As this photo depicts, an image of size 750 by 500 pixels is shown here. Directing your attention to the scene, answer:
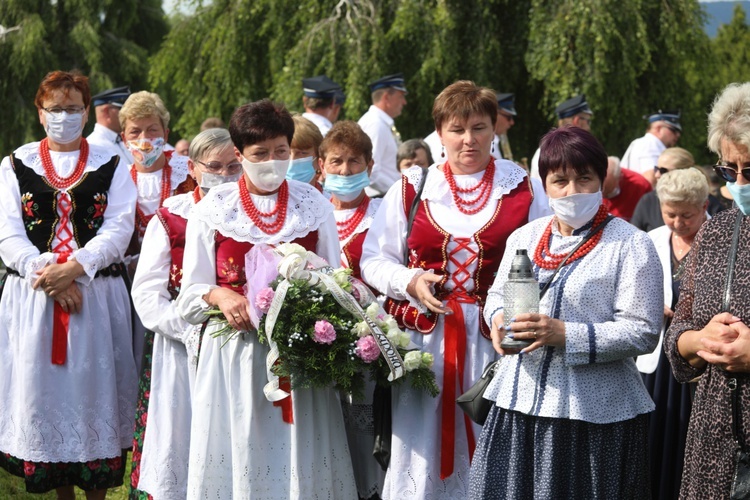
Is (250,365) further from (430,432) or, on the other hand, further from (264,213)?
(430,432)

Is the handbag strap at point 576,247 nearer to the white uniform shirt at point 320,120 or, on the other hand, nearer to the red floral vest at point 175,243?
the red floral vest at point 175,243

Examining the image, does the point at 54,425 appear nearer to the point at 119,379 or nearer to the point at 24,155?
the point at 119,379

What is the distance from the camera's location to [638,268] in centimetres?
399

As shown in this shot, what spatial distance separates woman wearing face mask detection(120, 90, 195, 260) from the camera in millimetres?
6898

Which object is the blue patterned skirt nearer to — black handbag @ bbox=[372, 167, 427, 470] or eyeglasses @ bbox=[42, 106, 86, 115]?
black handbag @ bbox=[372, 167, 427, 470]

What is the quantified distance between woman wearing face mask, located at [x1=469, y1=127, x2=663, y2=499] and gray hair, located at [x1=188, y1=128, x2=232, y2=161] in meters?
2.02

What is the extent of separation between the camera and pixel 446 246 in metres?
4.79

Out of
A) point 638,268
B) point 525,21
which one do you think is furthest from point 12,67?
point 638,268

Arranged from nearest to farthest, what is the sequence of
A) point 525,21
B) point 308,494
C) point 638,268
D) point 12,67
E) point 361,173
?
point 638,268 < point 308,494 < point 361,173 < point 525,21 < point 12,67

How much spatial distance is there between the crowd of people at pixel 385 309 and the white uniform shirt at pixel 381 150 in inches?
117

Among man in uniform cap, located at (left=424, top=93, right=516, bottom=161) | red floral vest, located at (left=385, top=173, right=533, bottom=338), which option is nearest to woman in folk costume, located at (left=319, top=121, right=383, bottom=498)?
red floral vest, located at (left=385, top=173, right=533, bottom=338)

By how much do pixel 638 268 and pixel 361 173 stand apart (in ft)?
7.49

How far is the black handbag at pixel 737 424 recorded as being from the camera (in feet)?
11.2

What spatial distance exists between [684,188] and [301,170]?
7.25 ft
